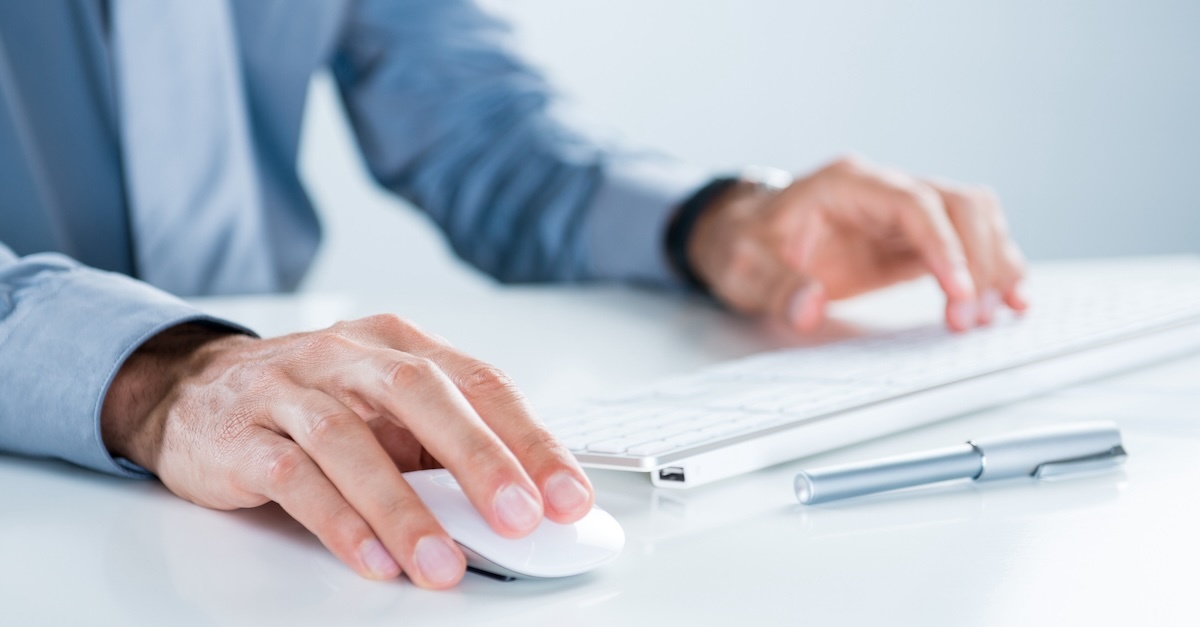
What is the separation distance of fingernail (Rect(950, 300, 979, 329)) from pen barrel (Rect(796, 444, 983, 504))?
1.02ft

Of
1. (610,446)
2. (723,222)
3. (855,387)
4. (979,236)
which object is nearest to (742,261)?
(723,222)

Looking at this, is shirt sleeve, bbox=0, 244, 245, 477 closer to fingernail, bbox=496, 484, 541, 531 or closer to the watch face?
fingernail, bbox=496, 484, 541, 531

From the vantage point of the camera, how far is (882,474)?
1.28 feet

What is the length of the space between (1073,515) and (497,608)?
21cm

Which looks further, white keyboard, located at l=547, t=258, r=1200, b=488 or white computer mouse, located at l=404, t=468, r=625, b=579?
white keyboard, located at l=547, t=258, r=1200, b=488

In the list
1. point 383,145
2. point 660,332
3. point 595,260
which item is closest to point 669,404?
point 660,332

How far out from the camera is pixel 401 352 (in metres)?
0.38

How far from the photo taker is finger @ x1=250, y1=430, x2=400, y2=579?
33cm

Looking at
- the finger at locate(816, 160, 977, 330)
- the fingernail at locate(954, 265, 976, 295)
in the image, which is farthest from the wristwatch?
the fingernail at locate(954, 265, 976, 295)

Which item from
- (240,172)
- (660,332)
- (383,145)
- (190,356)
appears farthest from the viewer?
(383,145)

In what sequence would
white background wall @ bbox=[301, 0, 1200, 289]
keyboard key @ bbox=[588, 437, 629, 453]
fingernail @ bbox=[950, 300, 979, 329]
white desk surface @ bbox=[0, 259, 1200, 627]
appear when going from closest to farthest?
white desk surface @ bbox=[0, 259, 1200, 627]
keyboard key @ bbox=[588, 437, 629, 453]
fingernail @ bbox=[950, 300, 979, 329]
white background wall @ bbox=[301, 0, 1200, 289]

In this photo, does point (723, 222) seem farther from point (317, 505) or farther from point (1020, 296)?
point (317, 505)

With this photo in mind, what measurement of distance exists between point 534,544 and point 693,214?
65cm

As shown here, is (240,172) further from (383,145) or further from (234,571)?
(234,571)
